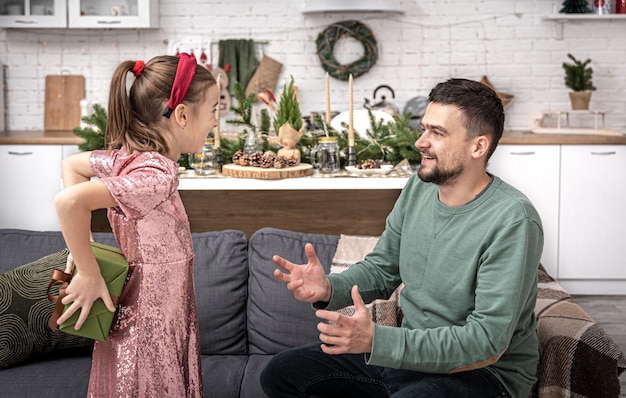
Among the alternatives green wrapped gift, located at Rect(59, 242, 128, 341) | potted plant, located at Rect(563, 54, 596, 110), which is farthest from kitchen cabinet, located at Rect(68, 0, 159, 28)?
green wrapped gift, located at Rect(59, 242, 128, 341)

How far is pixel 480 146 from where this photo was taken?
210 centimetres

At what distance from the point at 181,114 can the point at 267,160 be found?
5.12 feet

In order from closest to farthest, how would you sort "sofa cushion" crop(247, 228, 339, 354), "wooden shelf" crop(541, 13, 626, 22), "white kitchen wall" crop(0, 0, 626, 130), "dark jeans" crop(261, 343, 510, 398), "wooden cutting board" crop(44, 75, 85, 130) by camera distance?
"dark jeans" crop(261, 343, 510, 398), "sofa cushion" crop(247, 228, 339, 354), "wooden shelf" crop(541, 13, 626, 22), "white kitchen wall" crop(0, 0, 626, 130), "wooden cutting board" crop(44, 75, 85, 130)

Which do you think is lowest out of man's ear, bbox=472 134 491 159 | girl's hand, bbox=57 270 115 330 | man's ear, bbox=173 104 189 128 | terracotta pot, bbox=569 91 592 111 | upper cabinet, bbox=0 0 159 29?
girl's hand, bbox=57 270 115 330

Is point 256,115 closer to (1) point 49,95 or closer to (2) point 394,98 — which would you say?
(2) point 394,98

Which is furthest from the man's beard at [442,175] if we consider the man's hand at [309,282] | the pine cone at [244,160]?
the pine cone at [244,160]

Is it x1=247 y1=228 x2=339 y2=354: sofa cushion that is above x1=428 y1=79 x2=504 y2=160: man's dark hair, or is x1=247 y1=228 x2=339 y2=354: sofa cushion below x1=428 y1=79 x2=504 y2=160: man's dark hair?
below

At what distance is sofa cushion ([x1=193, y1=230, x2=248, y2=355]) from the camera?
2.69 meters

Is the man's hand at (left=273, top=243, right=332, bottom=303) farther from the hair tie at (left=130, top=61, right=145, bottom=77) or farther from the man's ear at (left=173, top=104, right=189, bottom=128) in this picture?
the hair tie at (left=130, top=61, right=145, bottom=77)

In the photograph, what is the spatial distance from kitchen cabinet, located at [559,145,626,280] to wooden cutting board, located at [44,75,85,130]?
344 cm

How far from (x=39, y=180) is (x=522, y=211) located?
160 inches

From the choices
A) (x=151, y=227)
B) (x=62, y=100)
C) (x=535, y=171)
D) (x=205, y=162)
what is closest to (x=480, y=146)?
(x=151, y=227)

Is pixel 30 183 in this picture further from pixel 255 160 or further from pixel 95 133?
pixel 255 160

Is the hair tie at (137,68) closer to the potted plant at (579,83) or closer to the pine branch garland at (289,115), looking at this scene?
the pine branch garland at (289,115)
